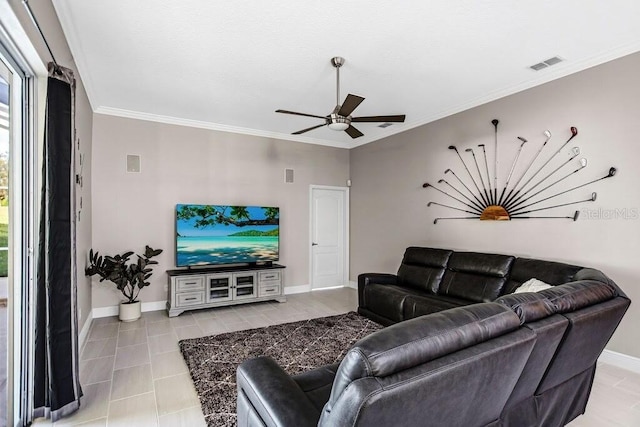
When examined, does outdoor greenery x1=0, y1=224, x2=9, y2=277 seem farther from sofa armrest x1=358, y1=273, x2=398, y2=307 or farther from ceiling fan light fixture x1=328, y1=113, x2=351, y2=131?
sofa armrest x1=358, y1=273, x2=398, y2=307

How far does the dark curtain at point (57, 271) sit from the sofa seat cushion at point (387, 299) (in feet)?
9.98

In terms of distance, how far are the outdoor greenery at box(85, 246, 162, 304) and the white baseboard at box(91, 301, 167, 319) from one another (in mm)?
205

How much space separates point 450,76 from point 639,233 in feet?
7.63

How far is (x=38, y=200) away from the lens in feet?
7.31

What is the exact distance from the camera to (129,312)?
4.47m

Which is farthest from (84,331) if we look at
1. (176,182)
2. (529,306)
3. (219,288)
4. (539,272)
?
(539,272)

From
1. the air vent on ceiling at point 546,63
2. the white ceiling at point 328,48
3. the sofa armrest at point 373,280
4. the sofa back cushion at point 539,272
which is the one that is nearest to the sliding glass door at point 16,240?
the white ceiling at point 328,48

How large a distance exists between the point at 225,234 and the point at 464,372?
4604mm

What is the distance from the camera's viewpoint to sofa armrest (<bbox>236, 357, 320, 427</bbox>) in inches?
52.3

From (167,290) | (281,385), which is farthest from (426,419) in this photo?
(167,290)

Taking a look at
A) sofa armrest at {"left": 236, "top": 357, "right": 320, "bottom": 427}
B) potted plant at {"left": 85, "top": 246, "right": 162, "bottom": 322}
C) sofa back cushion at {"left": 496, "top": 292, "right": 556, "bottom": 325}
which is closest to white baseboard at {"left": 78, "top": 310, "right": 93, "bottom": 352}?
potted plant at {"left": 85, "top": 246, "right": 162, "bottom": 322}

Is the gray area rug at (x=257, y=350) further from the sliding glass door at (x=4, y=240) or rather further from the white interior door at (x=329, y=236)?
the white interior door at (x=329, y=236)

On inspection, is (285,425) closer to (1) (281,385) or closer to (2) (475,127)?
(1) (281,385)

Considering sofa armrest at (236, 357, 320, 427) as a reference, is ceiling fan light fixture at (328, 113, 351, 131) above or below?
above
